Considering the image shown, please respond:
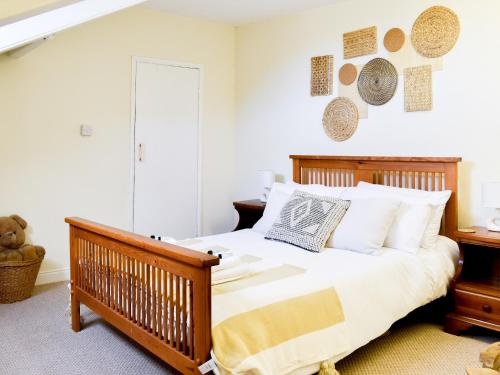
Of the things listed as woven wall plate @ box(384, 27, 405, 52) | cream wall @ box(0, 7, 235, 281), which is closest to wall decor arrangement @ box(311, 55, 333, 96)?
woven wall plate @ box(384, 27, 405, 52)

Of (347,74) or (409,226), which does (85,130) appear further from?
(409,226)

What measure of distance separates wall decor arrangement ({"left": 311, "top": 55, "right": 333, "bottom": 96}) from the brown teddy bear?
9.06 ft

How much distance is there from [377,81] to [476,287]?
5.80 ft

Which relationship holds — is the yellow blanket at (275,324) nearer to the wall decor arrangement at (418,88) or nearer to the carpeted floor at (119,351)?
the carpeted floor at (119,351)

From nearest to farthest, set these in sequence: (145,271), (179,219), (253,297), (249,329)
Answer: (249,329) → (253,297) → (145,271) → (179,219)

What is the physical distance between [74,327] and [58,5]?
2049 mm

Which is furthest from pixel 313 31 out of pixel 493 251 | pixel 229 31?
pixel 493 251

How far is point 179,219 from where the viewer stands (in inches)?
179

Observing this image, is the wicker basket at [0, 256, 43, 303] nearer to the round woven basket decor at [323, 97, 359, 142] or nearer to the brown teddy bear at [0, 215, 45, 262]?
the brown teddy bear at [0, 215, 45, 262]

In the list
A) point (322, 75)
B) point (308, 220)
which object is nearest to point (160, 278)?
point (308, 220)

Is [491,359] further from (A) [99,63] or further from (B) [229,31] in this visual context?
(B) [229,31]

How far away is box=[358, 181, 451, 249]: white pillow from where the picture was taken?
2.96 metres

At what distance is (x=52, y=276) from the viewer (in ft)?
12.5

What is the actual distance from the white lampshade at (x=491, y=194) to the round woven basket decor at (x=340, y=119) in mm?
1259
